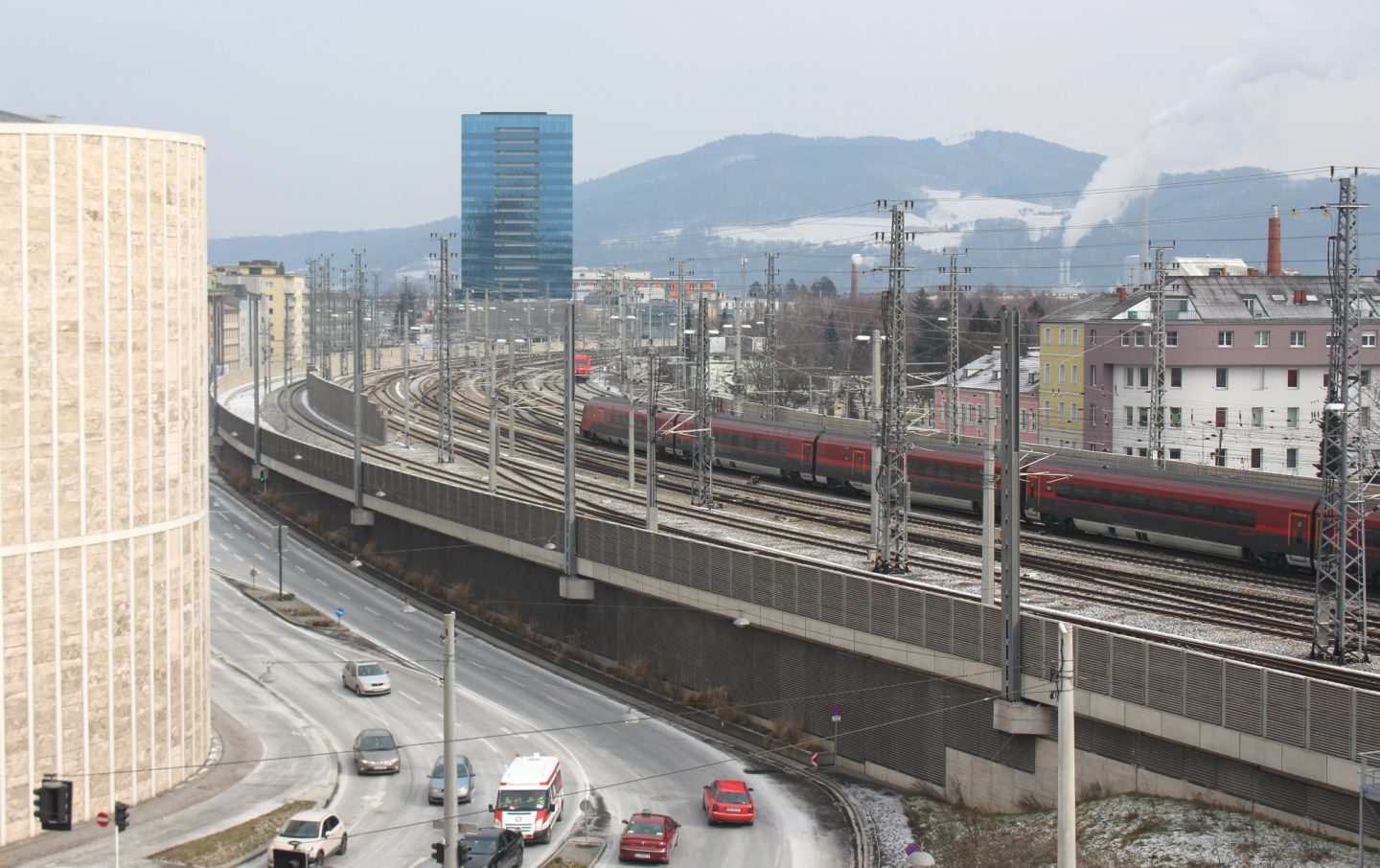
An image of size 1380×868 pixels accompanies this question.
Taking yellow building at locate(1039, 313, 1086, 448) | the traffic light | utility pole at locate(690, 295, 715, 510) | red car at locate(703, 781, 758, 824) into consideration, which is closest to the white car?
the traffic light

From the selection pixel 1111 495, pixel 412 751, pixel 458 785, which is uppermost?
pixel 1111 495

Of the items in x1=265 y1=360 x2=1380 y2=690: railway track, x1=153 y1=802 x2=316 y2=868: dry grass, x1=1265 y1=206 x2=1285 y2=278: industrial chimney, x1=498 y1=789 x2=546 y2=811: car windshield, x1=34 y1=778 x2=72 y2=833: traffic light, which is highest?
x1=1265 y1=206 x2=1285 y2=278: industrial chimney

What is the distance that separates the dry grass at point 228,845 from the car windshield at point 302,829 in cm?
97

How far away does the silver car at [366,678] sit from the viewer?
123 feet

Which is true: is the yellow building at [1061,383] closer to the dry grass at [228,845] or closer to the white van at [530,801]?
→ the white van at [530,801]

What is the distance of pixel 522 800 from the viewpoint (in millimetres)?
27203

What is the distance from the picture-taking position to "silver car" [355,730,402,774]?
31.0 metres

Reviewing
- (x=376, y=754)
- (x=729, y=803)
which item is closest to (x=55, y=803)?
(x=376, y=754)

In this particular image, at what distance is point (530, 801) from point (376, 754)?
17.5 feet

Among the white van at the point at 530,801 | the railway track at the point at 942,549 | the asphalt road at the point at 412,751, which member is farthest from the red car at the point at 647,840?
the railway track at the point at 942,549

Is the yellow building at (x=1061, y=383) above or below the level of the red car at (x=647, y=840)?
above

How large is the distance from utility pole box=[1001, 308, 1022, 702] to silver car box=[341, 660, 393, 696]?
1689cm

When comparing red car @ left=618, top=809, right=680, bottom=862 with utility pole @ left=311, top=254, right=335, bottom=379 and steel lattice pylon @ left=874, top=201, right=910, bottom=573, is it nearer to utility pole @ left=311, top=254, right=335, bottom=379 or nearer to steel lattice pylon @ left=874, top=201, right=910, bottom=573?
steel lattice pylon @ left=874, top=201, right=910, bottom=573

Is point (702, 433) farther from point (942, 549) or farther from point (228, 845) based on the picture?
point (228, 845)
